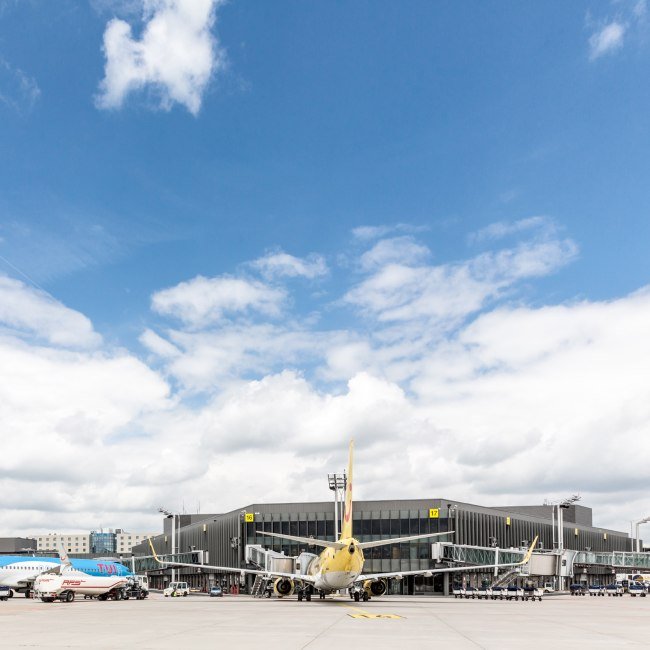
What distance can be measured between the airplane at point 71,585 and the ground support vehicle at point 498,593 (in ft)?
146

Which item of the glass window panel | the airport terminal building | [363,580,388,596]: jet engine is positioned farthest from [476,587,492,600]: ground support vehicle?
[363,580,388,596]: jet engine

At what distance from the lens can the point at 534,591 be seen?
9094 centimetres

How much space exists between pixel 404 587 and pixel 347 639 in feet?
278

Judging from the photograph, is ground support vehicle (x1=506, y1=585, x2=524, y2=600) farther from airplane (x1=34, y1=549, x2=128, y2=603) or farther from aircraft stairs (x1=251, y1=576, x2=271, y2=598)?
airplane (x1=34, y1=549, x2=128, y2=603)

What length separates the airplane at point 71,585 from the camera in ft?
226

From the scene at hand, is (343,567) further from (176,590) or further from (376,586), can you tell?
(176,590)

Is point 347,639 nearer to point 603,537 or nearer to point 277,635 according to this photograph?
point 277,635

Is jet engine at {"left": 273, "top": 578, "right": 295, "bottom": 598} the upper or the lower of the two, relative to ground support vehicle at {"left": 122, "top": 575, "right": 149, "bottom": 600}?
upper

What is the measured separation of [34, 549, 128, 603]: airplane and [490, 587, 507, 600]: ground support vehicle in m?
44.5

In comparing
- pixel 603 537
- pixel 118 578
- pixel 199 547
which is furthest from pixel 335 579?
pixel 603 537

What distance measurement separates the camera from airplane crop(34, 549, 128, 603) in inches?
2717

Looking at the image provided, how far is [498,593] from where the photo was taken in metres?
97.4

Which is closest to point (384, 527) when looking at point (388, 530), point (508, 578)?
point (388, 530)

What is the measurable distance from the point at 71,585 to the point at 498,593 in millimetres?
51431
